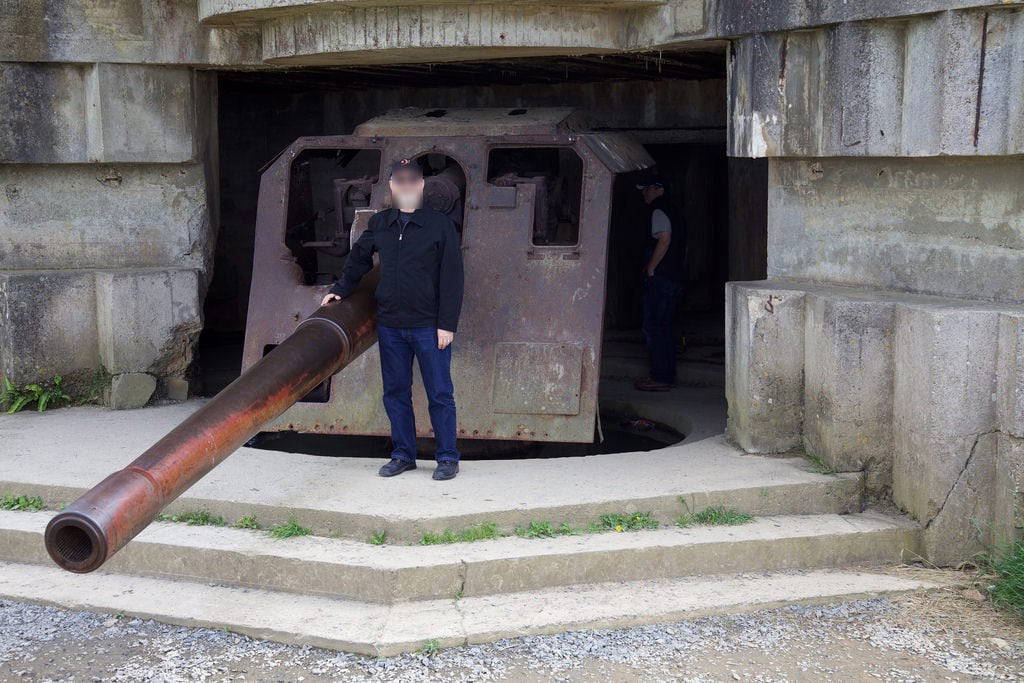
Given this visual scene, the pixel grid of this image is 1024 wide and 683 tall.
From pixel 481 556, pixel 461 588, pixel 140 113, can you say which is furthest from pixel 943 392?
pixel 140 113

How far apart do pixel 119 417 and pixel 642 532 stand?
3124mm

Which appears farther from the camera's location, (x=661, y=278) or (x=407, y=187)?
(x=661, y=278)

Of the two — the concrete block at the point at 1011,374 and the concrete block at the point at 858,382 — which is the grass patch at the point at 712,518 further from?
the concrete block at the point at 1011,374

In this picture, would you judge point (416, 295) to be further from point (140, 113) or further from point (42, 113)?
point (42, 113)

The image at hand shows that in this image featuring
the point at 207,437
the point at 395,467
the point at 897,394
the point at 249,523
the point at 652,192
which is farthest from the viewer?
the point at 652,192

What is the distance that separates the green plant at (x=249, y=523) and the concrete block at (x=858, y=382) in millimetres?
2421

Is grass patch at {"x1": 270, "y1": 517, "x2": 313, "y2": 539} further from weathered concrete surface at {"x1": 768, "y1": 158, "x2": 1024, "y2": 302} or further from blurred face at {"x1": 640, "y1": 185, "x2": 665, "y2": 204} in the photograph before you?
blurred face at {"x1": 640, "y1": 185, "x2": 665, "y2": 204}

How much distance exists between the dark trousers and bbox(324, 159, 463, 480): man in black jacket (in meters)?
2.96

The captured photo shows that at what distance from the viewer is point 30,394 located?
20.6 ft

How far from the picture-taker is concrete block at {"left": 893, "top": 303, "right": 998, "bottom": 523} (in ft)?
14.5

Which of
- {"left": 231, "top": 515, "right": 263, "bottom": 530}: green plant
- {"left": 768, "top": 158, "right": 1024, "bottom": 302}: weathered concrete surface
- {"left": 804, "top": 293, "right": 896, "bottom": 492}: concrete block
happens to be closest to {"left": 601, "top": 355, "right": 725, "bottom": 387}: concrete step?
{"left": 768, "top": 158, "right": 1024, "bottom": 302}: weathered concrete surface

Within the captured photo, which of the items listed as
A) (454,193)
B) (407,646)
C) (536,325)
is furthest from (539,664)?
(454,193)

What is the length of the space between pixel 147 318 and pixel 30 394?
29.0 inches

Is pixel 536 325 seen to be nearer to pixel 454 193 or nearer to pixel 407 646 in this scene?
pixel 454 193
